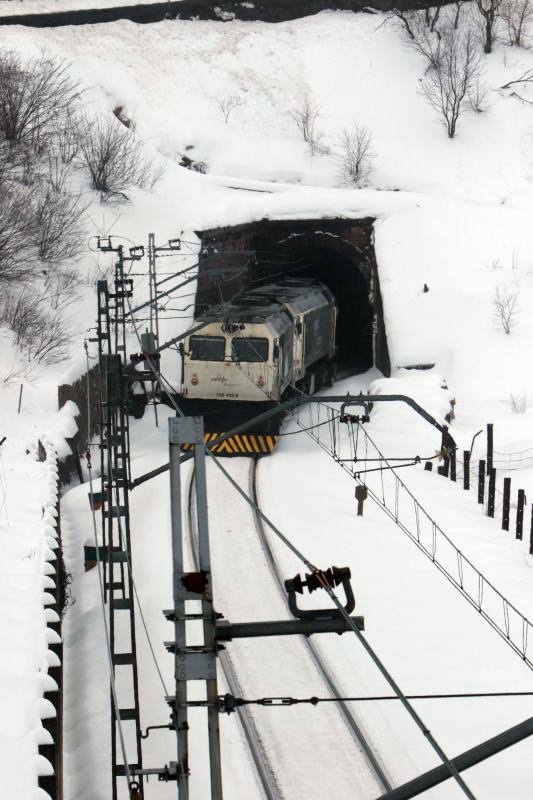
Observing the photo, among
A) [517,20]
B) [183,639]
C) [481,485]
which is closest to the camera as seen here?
[183,639]

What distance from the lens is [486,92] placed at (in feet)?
161

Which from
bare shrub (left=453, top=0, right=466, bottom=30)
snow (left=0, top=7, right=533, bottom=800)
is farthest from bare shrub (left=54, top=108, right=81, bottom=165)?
bare shrub (left=453, top=0, right=466, bottom=30)

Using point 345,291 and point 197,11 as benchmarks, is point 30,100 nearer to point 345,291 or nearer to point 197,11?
point 345,291

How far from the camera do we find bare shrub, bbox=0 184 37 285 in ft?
107

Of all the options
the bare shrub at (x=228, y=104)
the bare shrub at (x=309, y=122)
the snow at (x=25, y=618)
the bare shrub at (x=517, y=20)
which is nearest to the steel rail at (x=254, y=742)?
the snow at (x=25, y=618)

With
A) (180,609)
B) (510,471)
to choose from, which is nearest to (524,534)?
(510,471)

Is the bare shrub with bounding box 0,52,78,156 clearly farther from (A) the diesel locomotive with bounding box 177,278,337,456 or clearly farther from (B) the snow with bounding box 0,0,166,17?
(A) the diesel locomotive with bounding box 177,278,337,456

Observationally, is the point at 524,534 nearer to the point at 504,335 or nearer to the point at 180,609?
the point at 504,335

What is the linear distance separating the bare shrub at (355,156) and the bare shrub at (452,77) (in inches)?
138

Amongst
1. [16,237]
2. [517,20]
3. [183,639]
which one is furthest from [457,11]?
[183,639]

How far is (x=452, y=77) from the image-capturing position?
158ft

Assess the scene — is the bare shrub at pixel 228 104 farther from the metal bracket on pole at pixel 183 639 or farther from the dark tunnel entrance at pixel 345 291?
the metal bracket on pole at pixel 183 639

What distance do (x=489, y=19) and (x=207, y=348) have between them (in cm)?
2946

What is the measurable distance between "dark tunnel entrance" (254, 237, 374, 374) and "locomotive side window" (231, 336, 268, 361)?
41.1 feet
